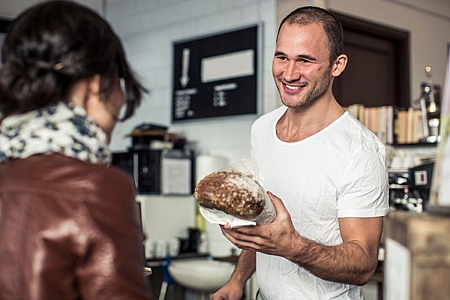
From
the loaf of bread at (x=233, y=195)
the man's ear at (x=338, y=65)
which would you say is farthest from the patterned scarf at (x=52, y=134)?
the man's ear at (x=338, y=65)

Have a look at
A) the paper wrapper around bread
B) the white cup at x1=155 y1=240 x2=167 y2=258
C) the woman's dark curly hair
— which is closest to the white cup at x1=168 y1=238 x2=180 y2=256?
the white cup at x1=155 y1=240 x2=167 y2=258

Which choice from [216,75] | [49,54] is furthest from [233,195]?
[216,75]

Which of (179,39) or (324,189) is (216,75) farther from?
(324,189)

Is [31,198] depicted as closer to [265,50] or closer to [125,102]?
[125,102]

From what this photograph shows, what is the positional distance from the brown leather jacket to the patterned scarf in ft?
0.12

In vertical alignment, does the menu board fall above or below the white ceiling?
below

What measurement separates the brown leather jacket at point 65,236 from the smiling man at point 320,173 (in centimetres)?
90

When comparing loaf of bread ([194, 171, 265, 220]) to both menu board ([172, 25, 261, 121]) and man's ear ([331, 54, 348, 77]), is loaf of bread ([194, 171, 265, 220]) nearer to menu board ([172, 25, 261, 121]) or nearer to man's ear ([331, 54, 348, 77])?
man's ear ([331, 54, 348, 77])

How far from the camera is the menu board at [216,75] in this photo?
15.4 ft

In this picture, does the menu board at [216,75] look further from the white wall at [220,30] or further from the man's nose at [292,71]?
the man's nose at [292,71]

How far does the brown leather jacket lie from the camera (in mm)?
958

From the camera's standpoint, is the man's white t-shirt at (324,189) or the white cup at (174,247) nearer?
the man's white t-shirt at (324,189)

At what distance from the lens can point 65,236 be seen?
960mm

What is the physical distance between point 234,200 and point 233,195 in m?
0.01
